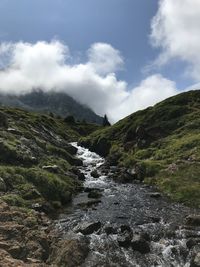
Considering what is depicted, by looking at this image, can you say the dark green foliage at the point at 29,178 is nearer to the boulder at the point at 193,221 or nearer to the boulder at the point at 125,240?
the boulder at the point at 125,240

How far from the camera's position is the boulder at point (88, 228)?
1382 inches

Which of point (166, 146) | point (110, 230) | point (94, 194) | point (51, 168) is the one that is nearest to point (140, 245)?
point (110, 230)

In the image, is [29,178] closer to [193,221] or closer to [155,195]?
[155,195]

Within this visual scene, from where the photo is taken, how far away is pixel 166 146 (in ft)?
277

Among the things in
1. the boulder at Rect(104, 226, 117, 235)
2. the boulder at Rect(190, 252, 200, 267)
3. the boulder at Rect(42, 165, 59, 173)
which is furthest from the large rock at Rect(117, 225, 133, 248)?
the boulder at Rect(42, 165, 59, 173)

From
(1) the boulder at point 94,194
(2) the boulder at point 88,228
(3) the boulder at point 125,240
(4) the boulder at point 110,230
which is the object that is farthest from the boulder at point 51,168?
(3) the boulder at point 125,240

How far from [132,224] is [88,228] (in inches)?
214

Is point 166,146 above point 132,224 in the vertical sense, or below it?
above

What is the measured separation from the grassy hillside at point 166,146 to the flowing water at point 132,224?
4721 mm

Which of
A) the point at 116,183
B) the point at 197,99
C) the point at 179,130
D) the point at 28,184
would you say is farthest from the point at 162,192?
the point at 197,99

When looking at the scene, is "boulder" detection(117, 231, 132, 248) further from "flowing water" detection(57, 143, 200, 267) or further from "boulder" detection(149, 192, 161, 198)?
"boulder" detection(149, 192, 161, 198)

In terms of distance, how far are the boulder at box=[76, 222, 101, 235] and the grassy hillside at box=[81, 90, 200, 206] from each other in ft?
52.2

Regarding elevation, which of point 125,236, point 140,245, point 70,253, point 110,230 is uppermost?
point 110,230

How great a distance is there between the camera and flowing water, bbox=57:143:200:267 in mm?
29703
